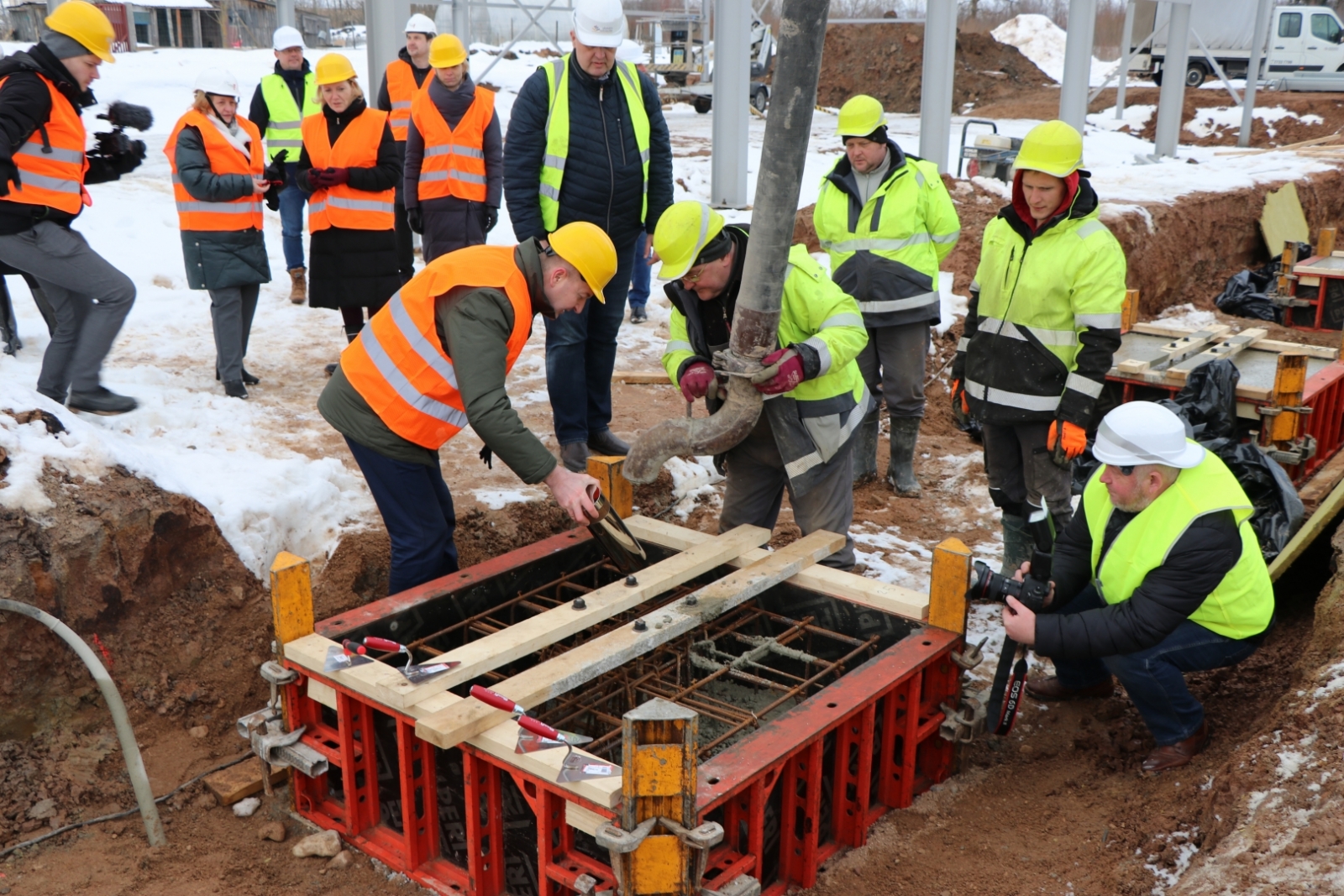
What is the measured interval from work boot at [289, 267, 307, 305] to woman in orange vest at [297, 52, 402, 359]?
2.03 m

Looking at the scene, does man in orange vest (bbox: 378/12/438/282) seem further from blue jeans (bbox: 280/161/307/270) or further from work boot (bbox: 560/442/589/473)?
work boot (bbox: 560/442/589/473)

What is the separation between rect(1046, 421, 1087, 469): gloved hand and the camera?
168 inches

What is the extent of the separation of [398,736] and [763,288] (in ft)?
5.97

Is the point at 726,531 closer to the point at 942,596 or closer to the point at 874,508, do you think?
the point at 942,596

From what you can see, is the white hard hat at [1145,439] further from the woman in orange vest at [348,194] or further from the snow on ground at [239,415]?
the woman in orange vest at [348,194]

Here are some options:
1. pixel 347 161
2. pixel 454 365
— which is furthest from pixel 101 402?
pixel 454 365

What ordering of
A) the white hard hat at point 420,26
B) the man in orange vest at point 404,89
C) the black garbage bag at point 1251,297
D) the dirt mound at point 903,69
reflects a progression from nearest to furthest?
the white hard hat at point 420,26 → the man in orange vest at point 404,89 → the black garbage bag at point 1251,297 → the dirt mound at point 903,69

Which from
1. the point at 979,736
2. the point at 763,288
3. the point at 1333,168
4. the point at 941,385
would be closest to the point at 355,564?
the point at 763,288

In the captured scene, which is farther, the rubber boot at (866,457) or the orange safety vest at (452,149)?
the orange safety vest at (452,149)

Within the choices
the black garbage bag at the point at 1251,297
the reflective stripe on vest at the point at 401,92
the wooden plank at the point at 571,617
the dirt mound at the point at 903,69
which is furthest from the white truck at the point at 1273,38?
the wooden plank at the point at 571,617

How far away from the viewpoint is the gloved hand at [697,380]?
4105mm

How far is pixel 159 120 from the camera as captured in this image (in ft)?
43.0

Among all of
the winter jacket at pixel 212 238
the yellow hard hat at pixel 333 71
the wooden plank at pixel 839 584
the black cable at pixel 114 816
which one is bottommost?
the black cable at pixel 114 816

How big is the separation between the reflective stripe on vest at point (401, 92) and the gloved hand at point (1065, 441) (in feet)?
16.5
